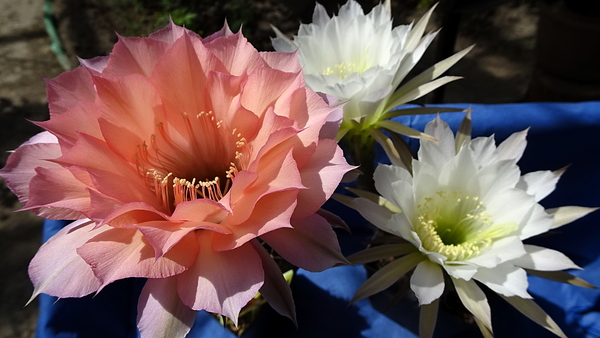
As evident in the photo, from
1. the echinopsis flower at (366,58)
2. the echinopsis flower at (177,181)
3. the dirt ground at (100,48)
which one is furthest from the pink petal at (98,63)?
the dirt ground at (100,48)

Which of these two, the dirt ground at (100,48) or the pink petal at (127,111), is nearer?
the pink petal at (127,111)

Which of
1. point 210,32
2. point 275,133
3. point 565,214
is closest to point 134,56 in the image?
point 275,133

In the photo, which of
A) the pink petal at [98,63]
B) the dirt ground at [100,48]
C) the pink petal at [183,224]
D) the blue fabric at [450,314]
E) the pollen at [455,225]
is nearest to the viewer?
the pink petal at [183,224]

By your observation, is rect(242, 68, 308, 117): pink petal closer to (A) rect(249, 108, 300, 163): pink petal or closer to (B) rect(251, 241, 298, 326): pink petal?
(A) rect(249, 108, 300, 163): pink petal

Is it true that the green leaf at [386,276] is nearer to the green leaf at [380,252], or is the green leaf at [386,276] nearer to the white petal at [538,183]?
the green leaf at [380,252]

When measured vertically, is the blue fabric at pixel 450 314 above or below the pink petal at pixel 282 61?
below

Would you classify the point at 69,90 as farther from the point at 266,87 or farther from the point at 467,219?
the point at 467,219

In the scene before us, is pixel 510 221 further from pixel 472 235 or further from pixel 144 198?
pixel 144 198
